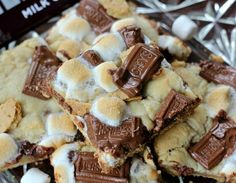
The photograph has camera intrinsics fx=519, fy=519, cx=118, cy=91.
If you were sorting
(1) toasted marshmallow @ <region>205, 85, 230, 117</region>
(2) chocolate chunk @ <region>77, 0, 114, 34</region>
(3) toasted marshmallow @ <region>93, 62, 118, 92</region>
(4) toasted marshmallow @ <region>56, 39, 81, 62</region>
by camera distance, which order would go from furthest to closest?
1. (2) chocolate chunk @ <region>77, 0, 114, 34</region>
2. (4) toasted marshmallow @ <region>56, 39, 81, 62</region>
3. (1) toasted marshmallow @ <region>205, 85, 230, 117</region>
4. (3) toasted marshmallow @ <region>93, 62, 118, 92</region>

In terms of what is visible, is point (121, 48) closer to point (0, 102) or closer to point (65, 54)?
point (65, 54)

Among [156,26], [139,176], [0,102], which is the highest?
[0,102]

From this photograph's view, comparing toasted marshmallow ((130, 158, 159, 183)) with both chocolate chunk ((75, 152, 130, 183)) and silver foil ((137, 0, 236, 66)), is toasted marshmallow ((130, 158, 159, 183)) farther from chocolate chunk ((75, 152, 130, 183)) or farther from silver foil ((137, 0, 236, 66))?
silver foil ((137, 0, 236, 66))

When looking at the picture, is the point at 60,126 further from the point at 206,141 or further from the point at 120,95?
the point at 206,141

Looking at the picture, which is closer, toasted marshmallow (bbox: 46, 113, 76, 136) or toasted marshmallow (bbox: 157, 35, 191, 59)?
toasted marshmallow (bbox: 46, 113, 76, 136)

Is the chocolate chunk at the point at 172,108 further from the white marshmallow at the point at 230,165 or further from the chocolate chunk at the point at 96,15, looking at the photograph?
the chocolate chunk at the point at 96,15

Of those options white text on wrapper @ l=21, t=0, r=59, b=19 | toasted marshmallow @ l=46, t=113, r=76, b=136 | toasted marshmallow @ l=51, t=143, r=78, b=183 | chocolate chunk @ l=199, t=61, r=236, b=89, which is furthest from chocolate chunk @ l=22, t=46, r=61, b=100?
chocolate chunk @ l=199, t=61, r=236, b=89

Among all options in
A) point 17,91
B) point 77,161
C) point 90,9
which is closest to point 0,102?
point 17,91

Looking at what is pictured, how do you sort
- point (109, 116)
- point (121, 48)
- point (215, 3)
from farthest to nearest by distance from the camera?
point (215, 3) < point (121, 48) < point (109, 116)
